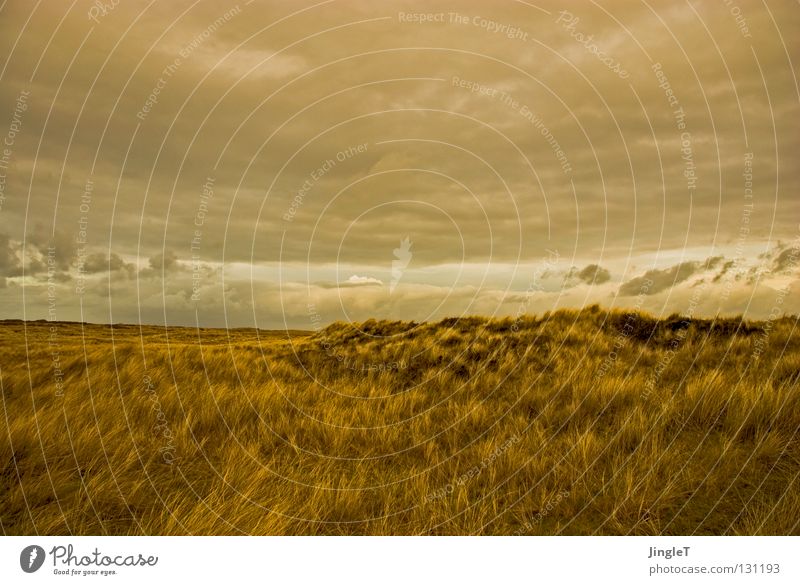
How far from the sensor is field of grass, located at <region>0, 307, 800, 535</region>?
5.05m

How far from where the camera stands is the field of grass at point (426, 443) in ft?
16.6

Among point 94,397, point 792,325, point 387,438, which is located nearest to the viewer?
point 387,438

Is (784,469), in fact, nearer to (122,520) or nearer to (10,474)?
(122,520)

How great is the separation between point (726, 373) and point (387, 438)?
16.7 ft

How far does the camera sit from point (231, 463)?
236 inches
